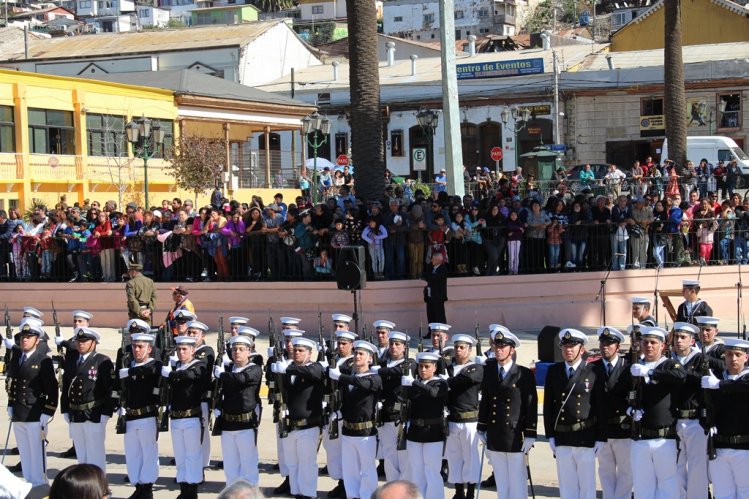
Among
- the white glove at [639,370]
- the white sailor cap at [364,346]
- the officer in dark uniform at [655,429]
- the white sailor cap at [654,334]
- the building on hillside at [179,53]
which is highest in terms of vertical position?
the building on hillside at [179,53]

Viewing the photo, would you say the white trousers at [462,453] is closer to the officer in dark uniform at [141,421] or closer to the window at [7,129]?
the officer in dark uniform at [141,421]

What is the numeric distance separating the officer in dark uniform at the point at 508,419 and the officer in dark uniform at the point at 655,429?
1.01 m

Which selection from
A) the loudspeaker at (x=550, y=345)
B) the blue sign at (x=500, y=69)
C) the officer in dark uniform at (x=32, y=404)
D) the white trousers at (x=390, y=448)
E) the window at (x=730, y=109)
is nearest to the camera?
the white trousers at (x=390, y=448)

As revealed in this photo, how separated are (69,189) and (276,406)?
2794 centimetres

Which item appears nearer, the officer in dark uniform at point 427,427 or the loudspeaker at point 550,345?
the officer in dark uniform at point 427,427

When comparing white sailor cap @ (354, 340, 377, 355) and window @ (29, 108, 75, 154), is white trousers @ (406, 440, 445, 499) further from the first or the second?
window @ (29, 108, 75, 154)

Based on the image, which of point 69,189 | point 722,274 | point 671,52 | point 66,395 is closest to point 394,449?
point 66,395

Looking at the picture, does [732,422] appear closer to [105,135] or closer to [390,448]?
[390,448]

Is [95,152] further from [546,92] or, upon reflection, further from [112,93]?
[546,92]

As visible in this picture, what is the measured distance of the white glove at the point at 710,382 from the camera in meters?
10.8

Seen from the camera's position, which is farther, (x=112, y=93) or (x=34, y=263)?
(x=112, y=93)

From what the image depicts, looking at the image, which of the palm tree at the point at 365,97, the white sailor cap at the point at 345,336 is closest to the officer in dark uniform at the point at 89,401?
the white sailor cap at the point at 345,336

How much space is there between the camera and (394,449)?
1294 centimetres

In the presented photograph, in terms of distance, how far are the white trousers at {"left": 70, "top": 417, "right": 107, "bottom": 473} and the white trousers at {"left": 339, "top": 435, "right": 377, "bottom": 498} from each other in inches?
110
